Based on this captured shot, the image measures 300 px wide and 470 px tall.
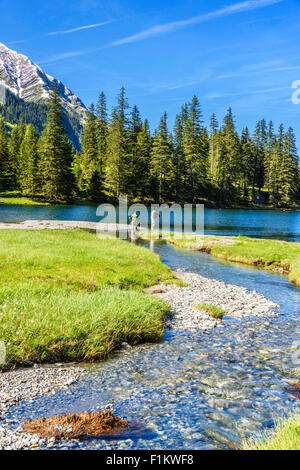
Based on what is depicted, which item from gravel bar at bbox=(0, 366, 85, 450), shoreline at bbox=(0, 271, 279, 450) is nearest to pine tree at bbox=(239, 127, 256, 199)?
shoreline at bbox=(0, 271, 279, 450)

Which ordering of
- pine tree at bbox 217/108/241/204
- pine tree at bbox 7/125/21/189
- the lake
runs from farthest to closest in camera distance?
pine tree at bbox 217/108/241/204 → pine tree at bbox 7/125/21/189 → the lake

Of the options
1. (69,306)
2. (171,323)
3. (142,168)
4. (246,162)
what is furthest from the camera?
(246,162)

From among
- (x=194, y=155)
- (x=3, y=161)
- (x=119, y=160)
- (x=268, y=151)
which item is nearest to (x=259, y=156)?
(x=268, y=151)

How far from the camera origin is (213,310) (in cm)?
1459

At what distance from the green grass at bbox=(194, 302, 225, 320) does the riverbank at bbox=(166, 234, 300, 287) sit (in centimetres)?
1035

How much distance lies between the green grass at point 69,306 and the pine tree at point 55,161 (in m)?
64.5

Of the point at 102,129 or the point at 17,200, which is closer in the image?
the point at 17,200

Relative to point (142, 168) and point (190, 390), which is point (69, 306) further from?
point (142, 168)

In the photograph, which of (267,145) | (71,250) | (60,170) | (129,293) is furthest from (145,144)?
(129,293)

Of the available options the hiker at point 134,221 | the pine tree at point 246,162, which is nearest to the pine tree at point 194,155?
A: the pine tree at point 246,162

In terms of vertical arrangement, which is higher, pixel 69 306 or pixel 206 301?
pixel 69 306

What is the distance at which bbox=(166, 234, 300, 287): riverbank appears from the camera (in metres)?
27.1

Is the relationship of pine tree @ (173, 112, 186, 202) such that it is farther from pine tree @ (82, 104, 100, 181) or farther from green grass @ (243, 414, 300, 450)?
green grass @ (243, 414, 300, 450)

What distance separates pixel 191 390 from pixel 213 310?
6.67 m
